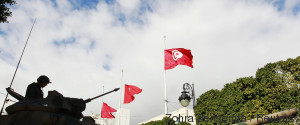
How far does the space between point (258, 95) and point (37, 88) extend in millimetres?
10663

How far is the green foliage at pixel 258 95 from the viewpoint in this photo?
10664 mm

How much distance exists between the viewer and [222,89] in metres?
13.8

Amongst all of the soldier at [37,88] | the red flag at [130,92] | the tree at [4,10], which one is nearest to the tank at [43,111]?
the soldier at [37,88]

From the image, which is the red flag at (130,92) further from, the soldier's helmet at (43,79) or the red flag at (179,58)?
the soldier's helmet at (43,79)

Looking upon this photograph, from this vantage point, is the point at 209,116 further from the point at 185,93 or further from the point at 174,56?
the point at 174,56

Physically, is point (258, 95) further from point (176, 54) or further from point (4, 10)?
point (4, 10)

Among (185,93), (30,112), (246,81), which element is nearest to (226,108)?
(246,81)

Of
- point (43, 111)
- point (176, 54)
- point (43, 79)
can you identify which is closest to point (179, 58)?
point (176, 54)

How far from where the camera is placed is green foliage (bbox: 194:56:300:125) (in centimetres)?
1066

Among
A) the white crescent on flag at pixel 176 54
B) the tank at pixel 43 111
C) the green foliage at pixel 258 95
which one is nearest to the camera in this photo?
the tank at pixel 43 111

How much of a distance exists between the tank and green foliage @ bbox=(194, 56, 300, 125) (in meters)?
9.75

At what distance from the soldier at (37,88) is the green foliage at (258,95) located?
10.2 metres

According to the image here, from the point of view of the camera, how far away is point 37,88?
5348 mm

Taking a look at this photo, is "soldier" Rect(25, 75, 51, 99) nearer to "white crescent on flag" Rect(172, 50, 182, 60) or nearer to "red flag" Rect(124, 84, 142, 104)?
"white crescent on flag" Rect(172, 50, 182, 60)
